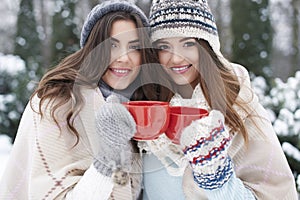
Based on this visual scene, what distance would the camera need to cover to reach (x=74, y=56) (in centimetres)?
148

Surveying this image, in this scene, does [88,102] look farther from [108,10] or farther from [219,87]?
[219,87]

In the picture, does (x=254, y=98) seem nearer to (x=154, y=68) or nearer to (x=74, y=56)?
(x=154, y=68)

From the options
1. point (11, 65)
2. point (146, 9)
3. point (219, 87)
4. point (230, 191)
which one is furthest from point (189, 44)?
point (146, 9)

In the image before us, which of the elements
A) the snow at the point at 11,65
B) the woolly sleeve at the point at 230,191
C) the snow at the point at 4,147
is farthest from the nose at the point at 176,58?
the snow at the point at 11,65

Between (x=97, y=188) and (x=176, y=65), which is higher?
(x=176, y=65)

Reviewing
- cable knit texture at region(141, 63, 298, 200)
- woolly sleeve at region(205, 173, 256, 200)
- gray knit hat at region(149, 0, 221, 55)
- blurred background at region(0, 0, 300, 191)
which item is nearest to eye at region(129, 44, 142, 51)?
gray knit hat at region(149, 0, 221, 55)

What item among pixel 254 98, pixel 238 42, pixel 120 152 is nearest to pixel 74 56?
pixel 120 152

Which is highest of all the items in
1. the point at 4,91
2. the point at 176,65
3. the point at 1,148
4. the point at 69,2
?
the point at 176,65

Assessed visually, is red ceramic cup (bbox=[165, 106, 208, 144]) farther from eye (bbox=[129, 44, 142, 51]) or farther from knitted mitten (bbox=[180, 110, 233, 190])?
eye (bbox=[129, 44, 142, 51])

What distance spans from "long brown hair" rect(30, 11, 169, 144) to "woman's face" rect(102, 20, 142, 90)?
0.06 feet

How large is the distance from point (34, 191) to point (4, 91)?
3421 mm

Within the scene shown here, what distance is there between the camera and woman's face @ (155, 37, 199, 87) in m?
1.41

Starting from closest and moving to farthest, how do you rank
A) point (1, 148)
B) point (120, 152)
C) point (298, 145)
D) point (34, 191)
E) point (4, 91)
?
point (120, 152), point (34, 191), point (298, 145), point (1, 148), point (4, 91)

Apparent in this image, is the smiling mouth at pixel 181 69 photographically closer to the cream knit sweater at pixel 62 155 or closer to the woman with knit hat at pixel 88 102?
the woman with knit hat at pixel 88 102
